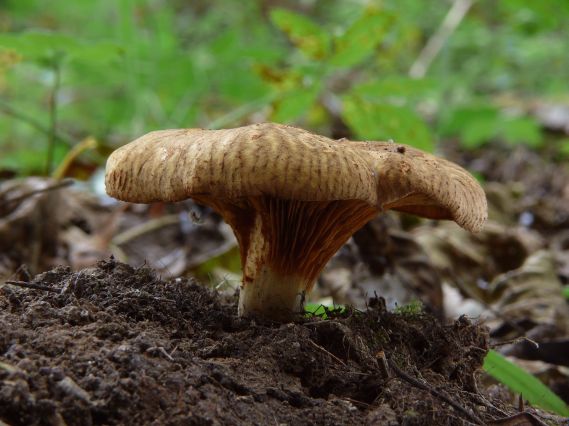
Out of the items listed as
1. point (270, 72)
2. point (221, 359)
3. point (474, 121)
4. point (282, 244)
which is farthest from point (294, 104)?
point (474, 121)

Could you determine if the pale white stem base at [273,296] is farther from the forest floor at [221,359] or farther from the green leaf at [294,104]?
the green leaf at [294,104]

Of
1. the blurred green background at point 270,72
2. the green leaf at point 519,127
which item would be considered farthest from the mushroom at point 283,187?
the green leaf at point 519,127

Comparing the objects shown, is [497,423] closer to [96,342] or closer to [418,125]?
[96,342]

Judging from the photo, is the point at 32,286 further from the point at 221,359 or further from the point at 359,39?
the point at 359,39

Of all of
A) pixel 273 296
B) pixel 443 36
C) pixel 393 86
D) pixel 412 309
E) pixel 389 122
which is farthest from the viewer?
pixel 443 36

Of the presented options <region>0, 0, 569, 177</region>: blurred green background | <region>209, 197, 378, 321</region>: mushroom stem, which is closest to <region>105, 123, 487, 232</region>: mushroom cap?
<region>209, 197, 378, 321</region>: mushroom stem

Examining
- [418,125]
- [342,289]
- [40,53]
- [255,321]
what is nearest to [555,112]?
[418,125]
